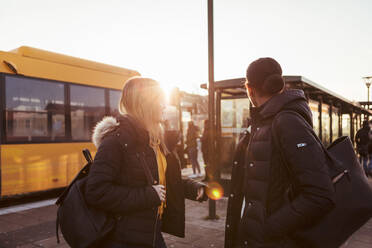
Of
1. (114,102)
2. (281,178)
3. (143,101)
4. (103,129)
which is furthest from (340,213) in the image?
(114,102)

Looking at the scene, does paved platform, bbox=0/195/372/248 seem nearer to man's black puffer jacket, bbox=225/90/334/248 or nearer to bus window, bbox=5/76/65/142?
bus window, bbox=5/76/65/142

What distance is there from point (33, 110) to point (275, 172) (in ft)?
23.9

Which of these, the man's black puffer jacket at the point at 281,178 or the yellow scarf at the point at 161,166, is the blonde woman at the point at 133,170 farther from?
the man's black puffer jacket at the point at 281,178

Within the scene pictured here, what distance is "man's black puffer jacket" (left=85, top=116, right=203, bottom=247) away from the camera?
76.2 inches

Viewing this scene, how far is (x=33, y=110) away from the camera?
785cm

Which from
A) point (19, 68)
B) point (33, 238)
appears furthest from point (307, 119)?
point (19, 68)

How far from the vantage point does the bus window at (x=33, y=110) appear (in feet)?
24.3

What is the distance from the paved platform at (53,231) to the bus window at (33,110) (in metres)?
1.81

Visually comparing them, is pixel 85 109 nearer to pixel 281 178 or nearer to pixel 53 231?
pixel 53 231

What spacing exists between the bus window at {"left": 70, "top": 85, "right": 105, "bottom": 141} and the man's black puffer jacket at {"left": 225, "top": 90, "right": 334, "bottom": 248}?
737 cm

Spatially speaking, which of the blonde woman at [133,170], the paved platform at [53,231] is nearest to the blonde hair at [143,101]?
the blonde woman at [133,170]

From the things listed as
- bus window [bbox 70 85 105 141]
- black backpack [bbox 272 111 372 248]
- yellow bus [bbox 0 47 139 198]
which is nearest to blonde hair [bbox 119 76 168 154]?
black backpack [bbox 272 111 372 248]

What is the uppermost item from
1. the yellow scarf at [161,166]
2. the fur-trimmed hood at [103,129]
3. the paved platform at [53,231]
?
the fur-trimmed hood at [103,129]

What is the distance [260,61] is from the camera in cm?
196
